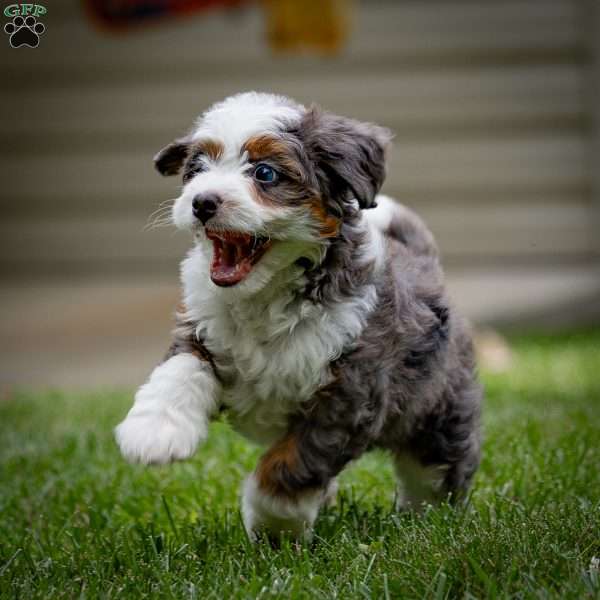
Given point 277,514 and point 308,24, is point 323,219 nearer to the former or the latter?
point 277,514

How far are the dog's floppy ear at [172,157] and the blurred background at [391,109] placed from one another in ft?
22.9

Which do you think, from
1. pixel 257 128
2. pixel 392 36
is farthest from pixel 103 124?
pixel 257 128

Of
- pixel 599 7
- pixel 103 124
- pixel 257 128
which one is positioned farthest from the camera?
pixel 103 124

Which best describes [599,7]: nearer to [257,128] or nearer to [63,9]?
[63,9]

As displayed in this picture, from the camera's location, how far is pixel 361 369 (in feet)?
10.6

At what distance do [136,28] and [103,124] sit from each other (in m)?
1.08

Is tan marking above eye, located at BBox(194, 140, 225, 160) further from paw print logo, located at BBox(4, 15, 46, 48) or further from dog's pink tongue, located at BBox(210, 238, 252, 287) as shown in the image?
paw print logo, located at BBox(4, 15, 46, 48)

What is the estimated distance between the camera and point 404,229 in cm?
390

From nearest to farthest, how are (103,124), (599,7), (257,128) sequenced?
(257,128) → (599,7) → (103,124)

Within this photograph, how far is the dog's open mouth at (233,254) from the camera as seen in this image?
3191mm

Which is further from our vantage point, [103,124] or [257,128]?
[103,124]

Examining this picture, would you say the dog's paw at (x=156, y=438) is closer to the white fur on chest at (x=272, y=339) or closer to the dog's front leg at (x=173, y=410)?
the dog's front leg at (x=173, y=410)

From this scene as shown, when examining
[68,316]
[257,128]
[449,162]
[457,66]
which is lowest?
[68,316]

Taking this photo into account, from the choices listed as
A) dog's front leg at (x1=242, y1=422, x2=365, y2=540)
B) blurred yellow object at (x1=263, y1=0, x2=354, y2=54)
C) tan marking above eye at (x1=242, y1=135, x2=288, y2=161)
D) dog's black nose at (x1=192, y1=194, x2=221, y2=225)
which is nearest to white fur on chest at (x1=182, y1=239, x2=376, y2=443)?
dog's front leg at (x1=242, y1=422, x2=365, y2=540)
